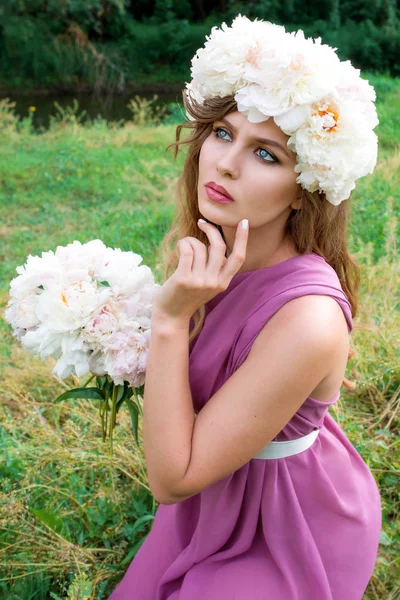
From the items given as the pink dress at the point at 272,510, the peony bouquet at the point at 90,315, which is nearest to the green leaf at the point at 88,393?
the peony bouquet at the point at 90,315

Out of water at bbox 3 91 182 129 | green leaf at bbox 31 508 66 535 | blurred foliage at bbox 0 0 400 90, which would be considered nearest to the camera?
green leaf at bbox 31 508 66 535

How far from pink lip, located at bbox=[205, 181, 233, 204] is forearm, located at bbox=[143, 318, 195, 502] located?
31 centimetres

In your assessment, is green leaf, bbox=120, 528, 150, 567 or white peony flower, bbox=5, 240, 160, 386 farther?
green leaf, bbox=120, 528, 150, 567

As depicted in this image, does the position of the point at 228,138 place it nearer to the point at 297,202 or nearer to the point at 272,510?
the point at 297,202

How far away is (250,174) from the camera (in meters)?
1.58

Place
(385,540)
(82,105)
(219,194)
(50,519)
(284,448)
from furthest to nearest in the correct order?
(82,105), (385,540), (50,519), (284,448), (219,194)

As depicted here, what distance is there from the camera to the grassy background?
2.28 metres

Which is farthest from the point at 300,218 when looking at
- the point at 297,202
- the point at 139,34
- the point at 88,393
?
the point at 139,34

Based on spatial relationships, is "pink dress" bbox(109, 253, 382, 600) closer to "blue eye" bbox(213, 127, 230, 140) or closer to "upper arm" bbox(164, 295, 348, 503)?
"upper arm" bbox(164, 295, 348, 503)

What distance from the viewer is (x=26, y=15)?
64.6ft

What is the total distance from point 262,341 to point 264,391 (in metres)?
0.12

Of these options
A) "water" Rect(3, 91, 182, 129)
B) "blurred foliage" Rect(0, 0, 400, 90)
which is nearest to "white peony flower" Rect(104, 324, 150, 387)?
"water" Rect(3, 91, 182, 129)

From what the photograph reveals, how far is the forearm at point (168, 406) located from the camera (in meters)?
1.51

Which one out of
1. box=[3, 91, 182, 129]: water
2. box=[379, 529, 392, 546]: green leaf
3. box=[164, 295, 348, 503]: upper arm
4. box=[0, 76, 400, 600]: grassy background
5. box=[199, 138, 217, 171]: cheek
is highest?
box=[199, 138, 217, 171]: cheek
